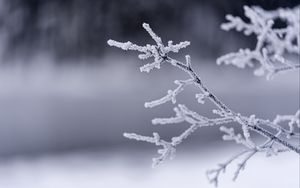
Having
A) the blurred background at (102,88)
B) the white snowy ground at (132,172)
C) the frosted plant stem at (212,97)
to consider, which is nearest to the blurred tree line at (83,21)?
the blurred background at (102,88)

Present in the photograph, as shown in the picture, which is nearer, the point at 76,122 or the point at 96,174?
the point at 96,174

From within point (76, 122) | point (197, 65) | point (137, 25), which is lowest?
point (76, 122)

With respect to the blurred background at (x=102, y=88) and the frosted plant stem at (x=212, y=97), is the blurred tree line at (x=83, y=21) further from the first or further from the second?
the frosted plant stem at (x=212, y=97)

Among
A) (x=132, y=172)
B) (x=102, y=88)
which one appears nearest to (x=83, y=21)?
(x=102, y=88)

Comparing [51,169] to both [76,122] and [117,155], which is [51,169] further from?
[76,122]

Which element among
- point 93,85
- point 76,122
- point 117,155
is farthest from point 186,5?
point 117,155

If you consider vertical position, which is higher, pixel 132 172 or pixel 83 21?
pixel 83 21

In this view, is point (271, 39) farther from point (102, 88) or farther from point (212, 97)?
point (102, 88)
